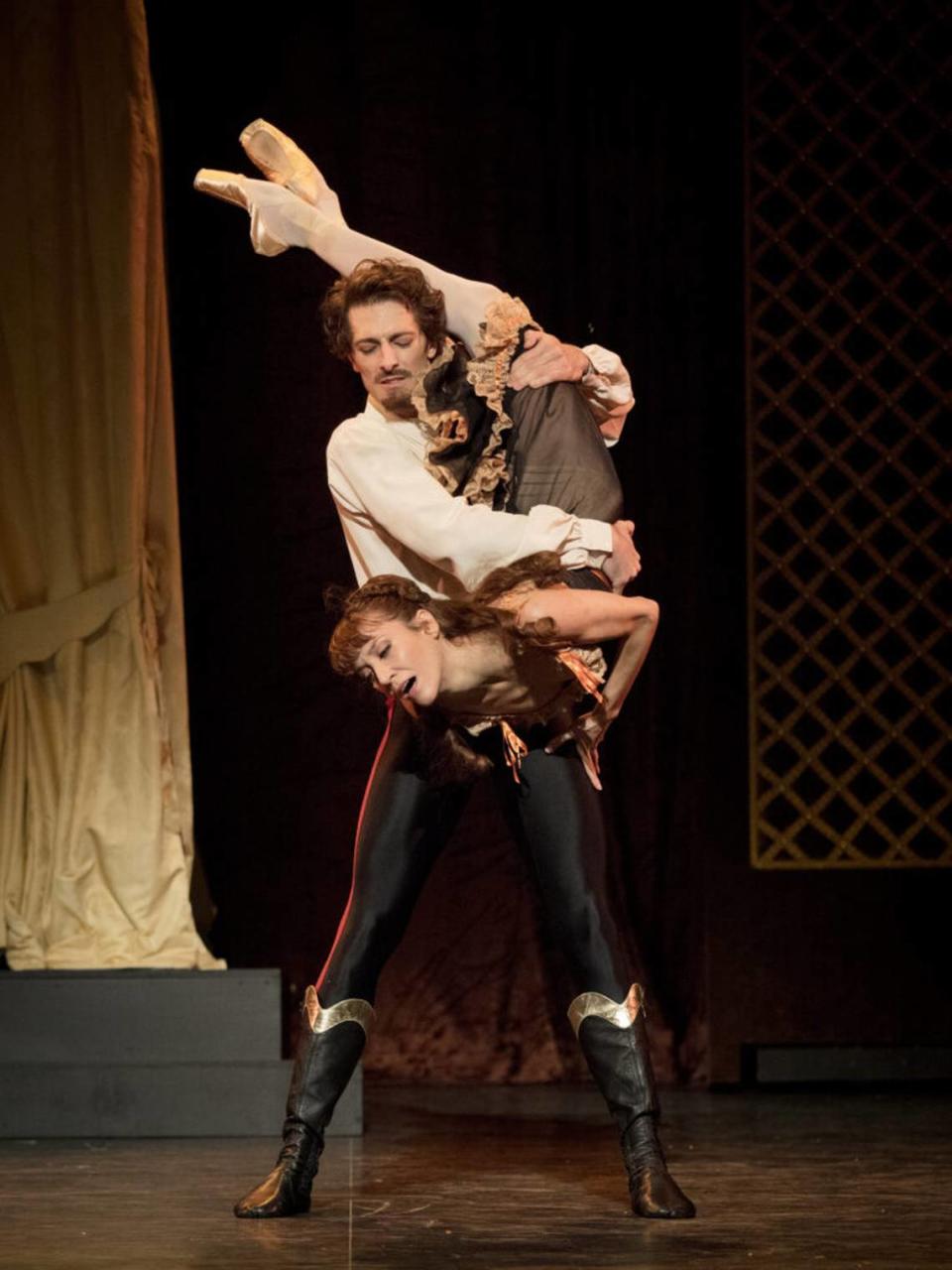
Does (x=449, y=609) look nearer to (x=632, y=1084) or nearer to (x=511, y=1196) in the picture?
(x=632, y=1084)

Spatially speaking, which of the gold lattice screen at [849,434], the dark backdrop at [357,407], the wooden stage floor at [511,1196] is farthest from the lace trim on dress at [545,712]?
the gold lattice screen at [849,434]

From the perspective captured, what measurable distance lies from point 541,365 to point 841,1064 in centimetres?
215

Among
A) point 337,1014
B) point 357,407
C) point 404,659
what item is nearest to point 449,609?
point 404,659

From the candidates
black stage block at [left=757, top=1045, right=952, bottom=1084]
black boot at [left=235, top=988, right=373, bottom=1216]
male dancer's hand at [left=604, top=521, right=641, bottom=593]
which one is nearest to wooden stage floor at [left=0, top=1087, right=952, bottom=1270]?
black boot at [left=235, top=988, right=373, bottom=1216]

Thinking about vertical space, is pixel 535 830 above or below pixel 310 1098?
above

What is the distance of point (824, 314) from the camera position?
4.27 metres

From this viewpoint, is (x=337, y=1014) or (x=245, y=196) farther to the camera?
(x=245, y=196)

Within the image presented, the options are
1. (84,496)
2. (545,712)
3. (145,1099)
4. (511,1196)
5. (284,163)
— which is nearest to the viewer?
(545,712)

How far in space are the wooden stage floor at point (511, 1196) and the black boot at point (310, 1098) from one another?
0.03 metres

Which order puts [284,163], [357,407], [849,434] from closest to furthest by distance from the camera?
[284,163] → [357,407] → [849,434]

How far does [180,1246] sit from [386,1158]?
813 mm

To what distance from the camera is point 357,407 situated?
13.1 ft

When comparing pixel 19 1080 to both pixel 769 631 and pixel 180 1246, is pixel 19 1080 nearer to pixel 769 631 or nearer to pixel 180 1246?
pixel 180 1246

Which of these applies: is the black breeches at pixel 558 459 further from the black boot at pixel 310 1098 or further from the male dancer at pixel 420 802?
the black boot at pixel 310 1098
